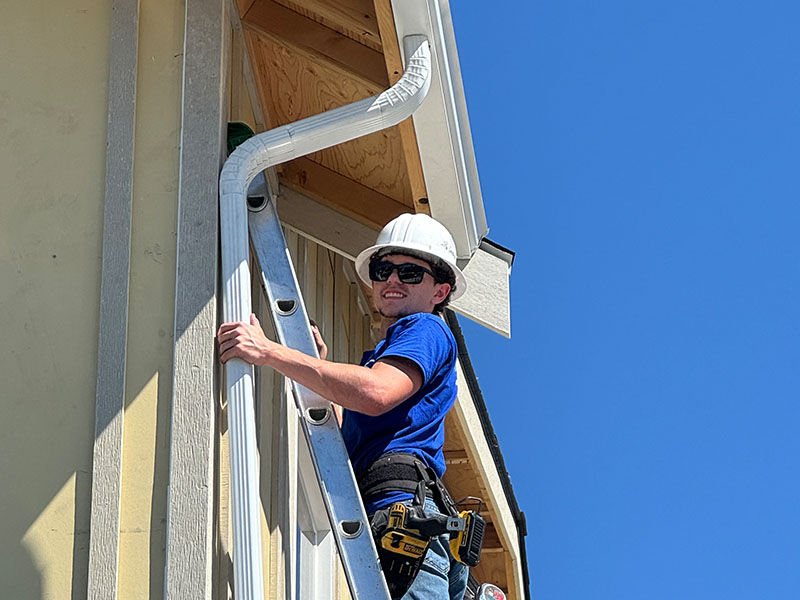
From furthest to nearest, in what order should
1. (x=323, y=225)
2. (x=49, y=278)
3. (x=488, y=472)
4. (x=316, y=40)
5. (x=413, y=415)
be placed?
1. (x=488, y=472)
2. (x=323, y=225)
3. (x=316, y=40)
4. (x=413, y=415)
5. (x=49, y=278)

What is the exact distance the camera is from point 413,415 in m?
4.79

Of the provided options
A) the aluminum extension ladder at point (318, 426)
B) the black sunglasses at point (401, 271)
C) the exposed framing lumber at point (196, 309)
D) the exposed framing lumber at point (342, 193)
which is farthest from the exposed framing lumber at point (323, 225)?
the exposed framing lumber at point (196, 309)

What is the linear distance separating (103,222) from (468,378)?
13.5 ft

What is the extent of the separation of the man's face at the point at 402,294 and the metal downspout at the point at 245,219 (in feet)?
1.88

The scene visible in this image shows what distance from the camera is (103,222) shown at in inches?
176

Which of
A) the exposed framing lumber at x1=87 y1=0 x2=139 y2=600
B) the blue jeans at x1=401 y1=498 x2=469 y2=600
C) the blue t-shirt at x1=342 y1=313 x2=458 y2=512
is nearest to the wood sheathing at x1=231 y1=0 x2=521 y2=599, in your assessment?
the exposed framing lumber at x1=87 y1=0 x2=139 y2=600

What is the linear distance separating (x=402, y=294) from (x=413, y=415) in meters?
0.48

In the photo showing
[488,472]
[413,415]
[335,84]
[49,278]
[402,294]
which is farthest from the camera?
[488,472]

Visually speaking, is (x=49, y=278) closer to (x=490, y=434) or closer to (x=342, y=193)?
(x=342, y=193)

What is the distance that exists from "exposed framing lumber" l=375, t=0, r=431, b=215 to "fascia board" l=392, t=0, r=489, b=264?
0.03m

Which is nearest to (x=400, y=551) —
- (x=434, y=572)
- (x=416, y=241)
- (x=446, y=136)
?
(x=434, y=572)

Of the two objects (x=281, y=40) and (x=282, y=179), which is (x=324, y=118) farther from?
(x=282, y=179)

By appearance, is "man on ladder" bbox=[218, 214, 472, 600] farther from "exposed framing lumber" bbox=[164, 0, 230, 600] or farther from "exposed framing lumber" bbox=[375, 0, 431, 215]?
"exposed framing lumber" bbox=[375, 0, 431, 215]

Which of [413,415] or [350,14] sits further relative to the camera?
[350,14]
